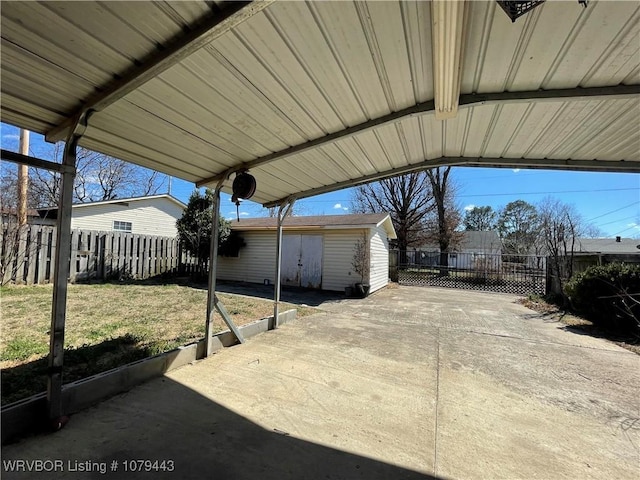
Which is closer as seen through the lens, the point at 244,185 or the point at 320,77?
the point at 320,77

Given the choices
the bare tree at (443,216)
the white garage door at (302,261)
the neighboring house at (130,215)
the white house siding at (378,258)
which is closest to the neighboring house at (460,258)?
the bare tree at (443,216)

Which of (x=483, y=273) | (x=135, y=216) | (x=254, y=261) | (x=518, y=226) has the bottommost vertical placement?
(x=483, y=273)

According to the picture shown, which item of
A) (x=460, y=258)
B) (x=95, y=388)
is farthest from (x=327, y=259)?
(x=460, y=258)

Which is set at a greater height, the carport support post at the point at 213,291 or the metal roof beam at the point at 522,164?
the metal roof beam at the point at 522,164

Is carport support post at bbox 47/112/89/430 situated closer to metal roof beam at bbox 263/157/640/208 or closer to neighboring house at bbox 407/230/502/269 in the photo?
metal roof beam at bbox 263/157/640/208

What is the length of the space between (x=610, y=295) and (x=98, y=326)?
9.33 metres

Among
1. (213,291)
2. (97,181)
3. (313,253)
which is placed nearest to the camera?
(213,291)

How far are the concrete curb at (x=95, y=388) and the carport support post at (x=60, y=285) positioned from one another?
0.29 ft

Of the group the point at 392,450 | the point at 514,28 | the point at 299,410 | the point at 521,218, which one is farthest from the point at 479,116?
the point at 521,218

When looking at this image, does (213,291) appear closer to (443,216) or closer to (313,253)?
(313,253)

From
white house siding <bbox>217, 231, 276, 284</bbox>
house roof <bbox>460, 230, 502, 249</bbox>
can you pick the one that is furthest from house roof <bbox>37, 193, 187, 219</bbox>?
house roof <bbox>460, 230, 502, 249</bbox>

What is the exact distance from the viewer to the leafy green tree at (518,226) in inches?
1260

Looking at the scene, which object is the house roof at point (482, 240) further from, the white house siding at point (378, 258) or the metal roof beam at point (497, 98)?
the metal roof beam at point (497, 98)

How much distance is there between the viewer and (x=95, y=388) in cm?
270
